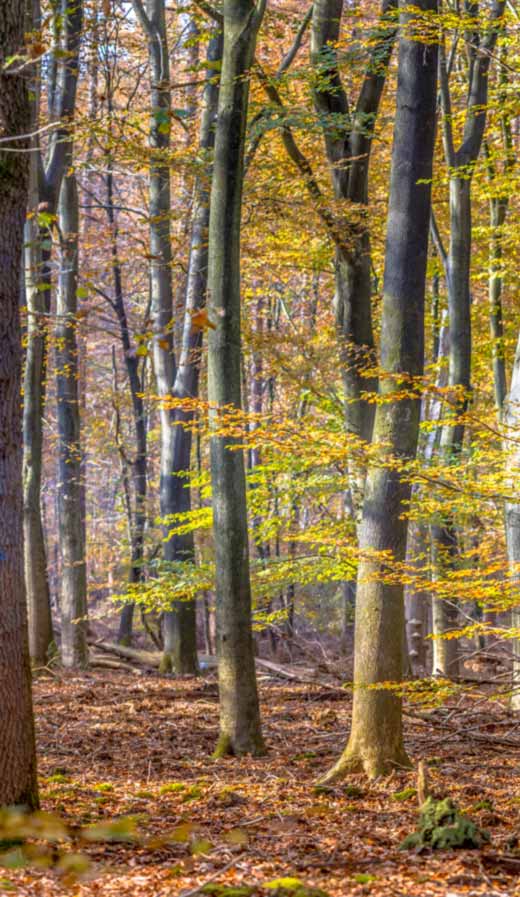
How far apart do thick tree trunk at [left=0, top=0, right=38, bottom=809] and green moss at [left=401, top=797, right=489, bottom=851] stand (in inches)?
87.8

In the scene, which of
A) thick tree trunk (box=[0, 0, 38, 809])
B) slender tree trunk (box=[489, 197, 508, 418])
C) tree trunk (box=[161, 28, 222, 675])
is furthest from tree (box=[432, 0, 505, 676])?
thick tree trunk (box=[0, 0, 38, 809])

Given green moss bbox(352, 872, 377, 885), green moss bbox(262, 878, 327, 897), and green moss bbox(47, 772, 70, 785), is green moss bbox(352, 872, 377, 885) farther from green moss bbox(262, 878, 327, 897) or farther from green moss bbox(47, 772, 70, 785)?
green moss bbox(47, 772, 70, 785)

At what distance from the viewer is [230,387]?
784cm

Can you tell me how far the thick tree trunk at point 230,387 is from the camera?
7.77 meters

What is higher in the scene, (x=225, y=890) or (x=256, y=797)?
(x=225, y=890)

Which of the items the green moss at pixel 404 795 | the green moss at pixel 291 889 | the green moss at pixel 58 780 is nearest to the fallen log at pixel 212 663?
the green moss at pixel 404 795

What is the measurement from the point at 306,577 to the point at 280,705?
5.84ft

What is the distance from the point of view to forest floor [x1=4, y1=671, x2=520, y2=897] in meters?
4.43

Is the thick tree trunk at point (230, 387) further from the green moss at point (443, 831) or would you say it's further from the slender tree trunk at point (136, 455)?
the slender tree trunk at point (136, 455)

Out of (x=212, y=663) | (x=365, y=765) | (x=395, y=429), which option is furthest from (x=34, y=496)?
(x=365, y=765)

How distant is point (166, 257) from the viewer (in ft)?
44.6

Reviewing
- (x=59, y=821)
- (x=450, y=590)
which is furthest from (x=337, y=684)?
(x=59, y=821)

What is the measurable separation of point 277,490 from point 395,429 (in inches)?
249

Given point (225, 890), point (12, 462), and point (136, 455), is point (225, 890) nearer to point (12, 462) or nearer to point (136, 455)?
point (12, 462)
